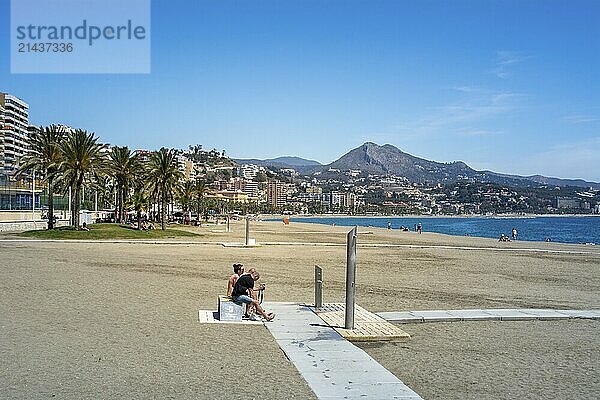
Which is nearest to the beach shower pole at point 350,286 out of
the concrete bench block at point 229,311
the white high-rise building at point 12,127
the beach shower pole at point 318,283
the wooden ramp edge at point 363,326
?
the wooden ramp edge at point 363,326

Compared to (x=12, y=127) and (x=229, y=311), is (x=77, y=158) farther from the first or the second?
(x=12, y=127)

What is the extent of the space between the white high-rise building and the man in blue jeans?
397 ft

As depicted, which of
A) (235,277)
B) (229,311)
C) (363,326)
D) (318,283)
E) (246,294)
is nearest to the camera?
(363,326)

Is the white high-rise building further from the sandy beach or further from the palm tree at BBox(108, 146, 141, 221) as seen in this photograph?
the sandy beach

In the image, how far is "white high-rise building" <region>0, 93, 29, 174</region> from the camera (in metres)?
130

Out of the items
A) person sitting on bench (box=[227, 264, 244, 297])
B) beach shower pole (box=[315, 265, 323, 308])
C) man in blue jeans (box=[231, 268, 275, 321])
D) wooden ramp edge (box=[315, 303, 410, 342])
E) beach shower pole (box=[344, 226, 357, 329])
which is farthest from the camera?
beach shower pole (box=[315, 265, 323, 308])

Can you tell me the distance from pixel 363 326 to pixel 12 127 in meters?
144

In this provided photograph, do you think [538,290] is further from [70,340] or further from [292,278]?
[70,340]

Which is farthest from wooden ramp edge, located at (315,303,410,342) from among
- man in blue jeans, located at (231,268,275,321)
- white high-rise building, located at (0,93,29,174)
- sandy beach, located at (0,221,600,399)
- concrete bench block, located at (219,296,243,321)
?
white high-rise building, located at (0,93,29,174)

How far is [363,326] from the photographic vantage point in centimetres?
1185

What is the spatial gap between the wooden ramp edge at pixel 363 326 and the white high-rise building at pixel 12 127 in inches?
4776

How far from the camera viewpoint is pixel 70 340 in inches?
405

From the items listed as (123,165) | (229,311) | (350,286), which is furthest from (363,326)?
(123,165)

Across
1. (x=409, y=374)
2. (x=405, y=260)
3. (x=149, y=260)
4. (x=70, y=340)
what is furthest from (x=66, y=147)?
(x=409, y=374)
